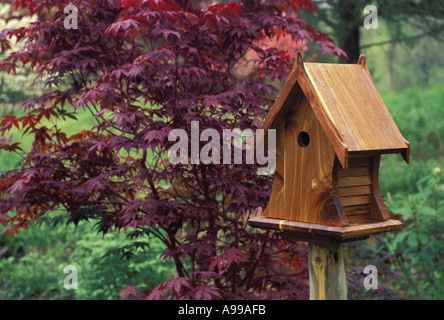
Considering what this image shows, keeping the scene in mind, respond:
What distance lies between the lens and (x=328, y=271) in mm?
2842

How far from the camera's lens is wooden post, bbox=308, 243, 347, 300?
284 centimetres

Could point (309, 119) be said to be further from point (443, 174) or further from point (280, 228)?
point (443, 174)

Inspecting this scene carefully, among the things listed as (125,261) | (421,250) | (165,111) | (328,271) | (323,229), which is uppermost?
(165,111)

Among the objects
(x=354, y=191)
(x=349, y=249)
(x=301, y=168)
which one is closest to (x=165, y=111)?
(x=301, y=168)

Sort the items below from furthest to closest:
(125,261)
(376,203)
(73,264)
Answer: (73,264) → (125,261) → (376,203)

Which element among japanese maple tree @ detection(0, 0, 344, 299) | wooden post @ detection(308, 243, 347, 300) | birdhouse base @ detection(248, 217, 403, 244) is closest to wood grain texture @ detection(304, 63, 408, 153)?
birdhouse base @ detection(248, 217, 403, 244)

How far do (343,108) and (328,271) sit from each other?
0.93 metres

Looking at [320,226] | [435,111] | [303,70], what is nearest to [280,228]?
[320,226]

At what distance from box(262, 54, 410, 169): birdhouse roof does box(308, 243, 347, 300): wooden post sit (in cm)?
63

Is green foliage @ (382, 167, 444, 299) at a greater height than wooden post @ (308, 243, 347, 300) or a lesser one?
greater

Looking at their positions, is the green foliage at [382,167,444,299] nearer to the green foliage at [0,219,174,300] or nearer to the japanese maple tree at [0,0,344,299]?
the japanese maple tree at [0,0,344,299]

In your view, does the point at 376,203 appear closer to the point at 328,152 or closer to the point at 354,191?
the point at 354,191

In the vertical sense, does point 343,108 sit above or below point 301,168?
above
